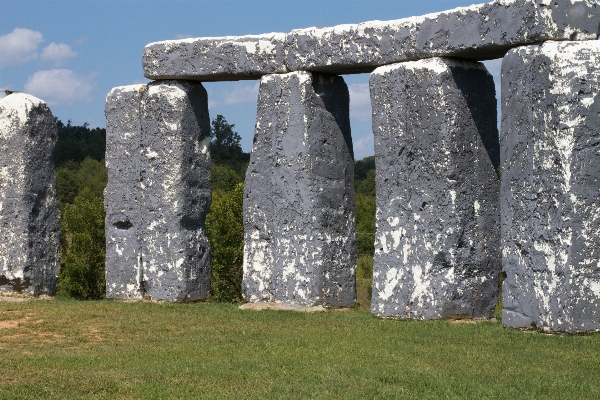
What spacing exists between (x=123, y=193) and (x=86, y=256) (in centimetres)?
734

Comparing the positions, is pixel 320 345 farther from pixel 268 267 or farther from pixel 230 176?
pixel 230 176

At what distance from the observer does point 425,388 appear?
8.88m

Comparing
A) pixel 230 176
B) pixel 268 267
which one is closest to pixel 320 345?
pixel 268 267

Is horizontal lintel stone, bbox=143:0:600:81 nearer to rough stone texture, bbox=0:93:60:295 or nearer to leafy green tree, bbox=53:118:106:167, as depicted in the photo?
rough stone texture, bbox=0:93:60:295

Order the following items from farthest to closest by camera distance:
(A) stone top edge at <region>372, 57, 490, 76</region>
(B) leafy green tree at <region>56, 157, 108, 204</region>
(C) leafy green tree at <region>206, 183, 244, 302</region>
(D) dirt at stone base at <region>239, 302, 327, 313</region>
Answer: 1. (B) leafy green tree at <region>56, 157, 108, 204</region>
2. (C) leafy green tree at <region>206, 183, 244, 302</region>
3. (D) dirt at stone base at <region>239, 302, 327, 313</region>
4. (A) stone top edge at <region>372, 57, 490, 76</region>

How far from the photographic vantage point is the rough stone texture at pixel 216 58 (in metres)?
14.9

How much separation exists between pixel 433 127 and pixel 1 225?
7476 mm

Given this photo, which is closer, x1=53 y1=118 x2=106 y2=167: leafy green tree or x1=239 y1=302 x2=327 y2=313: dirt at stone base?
x1=239 y1=302 x2=327 y2=313: dirt at stone base

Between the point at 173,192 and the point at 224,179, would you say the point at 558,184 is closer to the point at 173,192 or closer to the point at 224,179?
the point at 173,192

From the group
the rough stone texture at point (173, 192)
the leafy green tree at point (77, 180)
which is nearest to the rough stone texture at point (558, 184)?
the rough stone texture at point (173, 192)

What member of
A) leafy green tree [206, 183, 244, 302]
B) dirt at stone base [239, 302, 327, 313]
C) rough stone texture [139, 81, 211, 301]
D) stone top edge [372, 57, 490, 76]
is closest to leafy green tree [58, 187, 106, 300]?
leafy green tree [206, 183, 244, 302]

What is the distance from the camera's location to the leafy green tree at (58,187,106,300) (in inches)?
920

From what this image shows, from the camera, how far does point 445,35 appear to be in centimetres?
1264

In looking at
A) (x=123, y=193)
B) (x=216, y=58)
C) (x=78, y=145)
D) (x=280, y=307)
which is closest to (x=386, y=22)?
(x=216, y=58)
